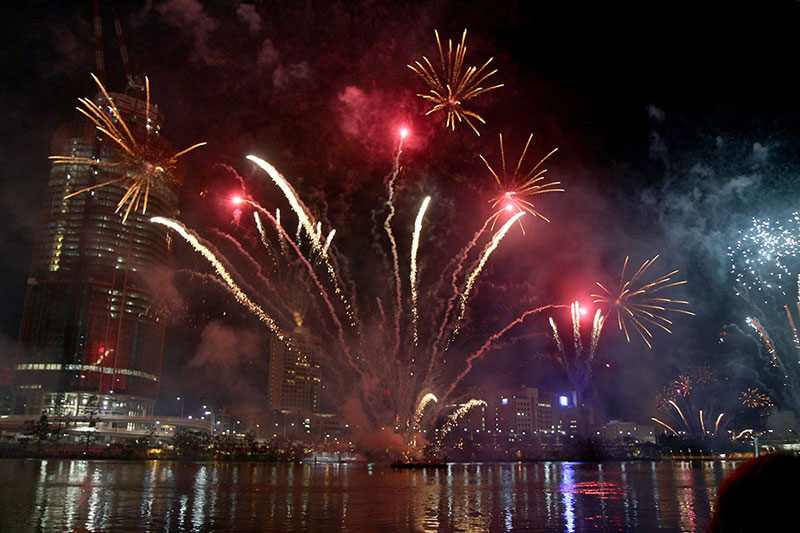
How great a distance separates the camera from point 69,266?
15125 centimetres

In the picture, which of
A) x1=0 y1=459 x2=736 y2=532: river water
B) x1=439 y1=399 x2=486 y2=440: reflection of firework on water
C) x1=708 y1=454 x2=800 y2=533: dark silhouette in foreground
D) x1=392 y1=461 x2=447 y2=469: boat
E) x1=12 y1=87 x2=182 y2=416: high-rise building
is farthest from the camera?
x1=12 y1=87 x2=182 y2=416: high-rise building

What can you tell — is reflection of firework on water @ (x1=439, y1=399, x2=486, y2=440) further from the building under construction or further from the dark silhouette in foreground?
the building under construction

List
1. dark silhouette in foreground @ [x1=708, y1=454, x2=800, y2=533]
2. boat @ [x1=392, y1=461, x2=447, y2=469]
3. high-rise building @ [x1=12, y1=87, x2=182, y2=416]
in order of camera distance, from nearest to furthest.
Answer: dark silhouette in foreground @ [x1=708, y1=454, x2=800, y2=533] < boat @ [x1=392, y1=461, x2=447, y2=469] < high-rise building @ [x1=12, y1=87, x2=182, y2=416]

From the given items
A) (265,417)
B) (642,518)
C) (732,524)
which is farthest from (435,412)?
(265,417)

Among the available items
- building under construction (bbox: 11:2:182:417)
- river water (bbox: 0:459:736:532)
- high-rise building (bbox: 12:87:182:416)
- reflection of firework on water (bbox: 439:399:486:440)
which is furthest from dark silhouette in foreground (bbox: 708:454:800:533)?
building under construction (bbox: 11:2:182:417)

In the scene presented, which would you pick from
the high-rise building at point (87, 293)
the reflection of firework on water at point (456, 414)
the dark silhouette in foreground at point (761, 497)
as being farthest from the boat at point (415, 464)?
the high-rise building at point (87, 293)

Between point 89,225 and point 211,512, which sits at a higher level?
point 89,225

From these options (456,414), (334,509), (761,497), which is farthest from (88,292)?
(761,497)

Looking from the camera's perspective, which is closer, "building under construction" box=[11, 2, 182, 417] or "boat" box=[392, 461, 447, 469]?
"boat" box=[392, 461, 447, 469]

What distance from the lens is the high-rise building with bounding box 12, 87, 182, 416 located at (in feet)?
488

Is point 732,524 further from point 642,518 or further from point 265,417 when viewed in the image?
point 265,417

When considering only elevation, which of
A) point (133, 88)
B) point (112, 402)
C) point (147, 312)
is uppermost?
point (133, 88)

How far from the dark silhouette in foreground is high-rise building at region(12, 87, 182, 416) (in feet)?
511

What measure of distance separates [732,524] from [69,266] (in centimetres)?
17089
